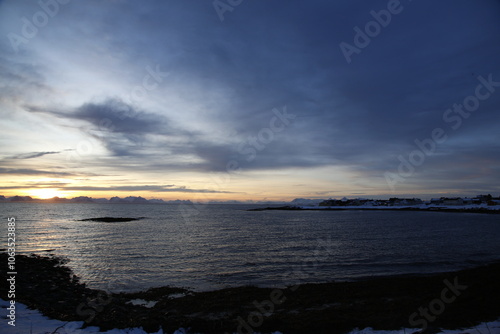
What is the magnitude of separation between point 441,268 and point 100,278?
30.3 m

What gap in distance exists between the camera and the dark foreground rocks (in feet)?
40.3

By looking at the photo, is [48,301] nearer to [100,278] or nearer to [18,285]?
[18,285]

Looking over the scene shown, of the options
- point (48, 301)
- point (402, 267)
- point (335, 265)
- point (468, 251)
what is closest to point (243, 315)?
point (48, 301)

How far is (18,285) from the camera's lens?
19.2 meters
